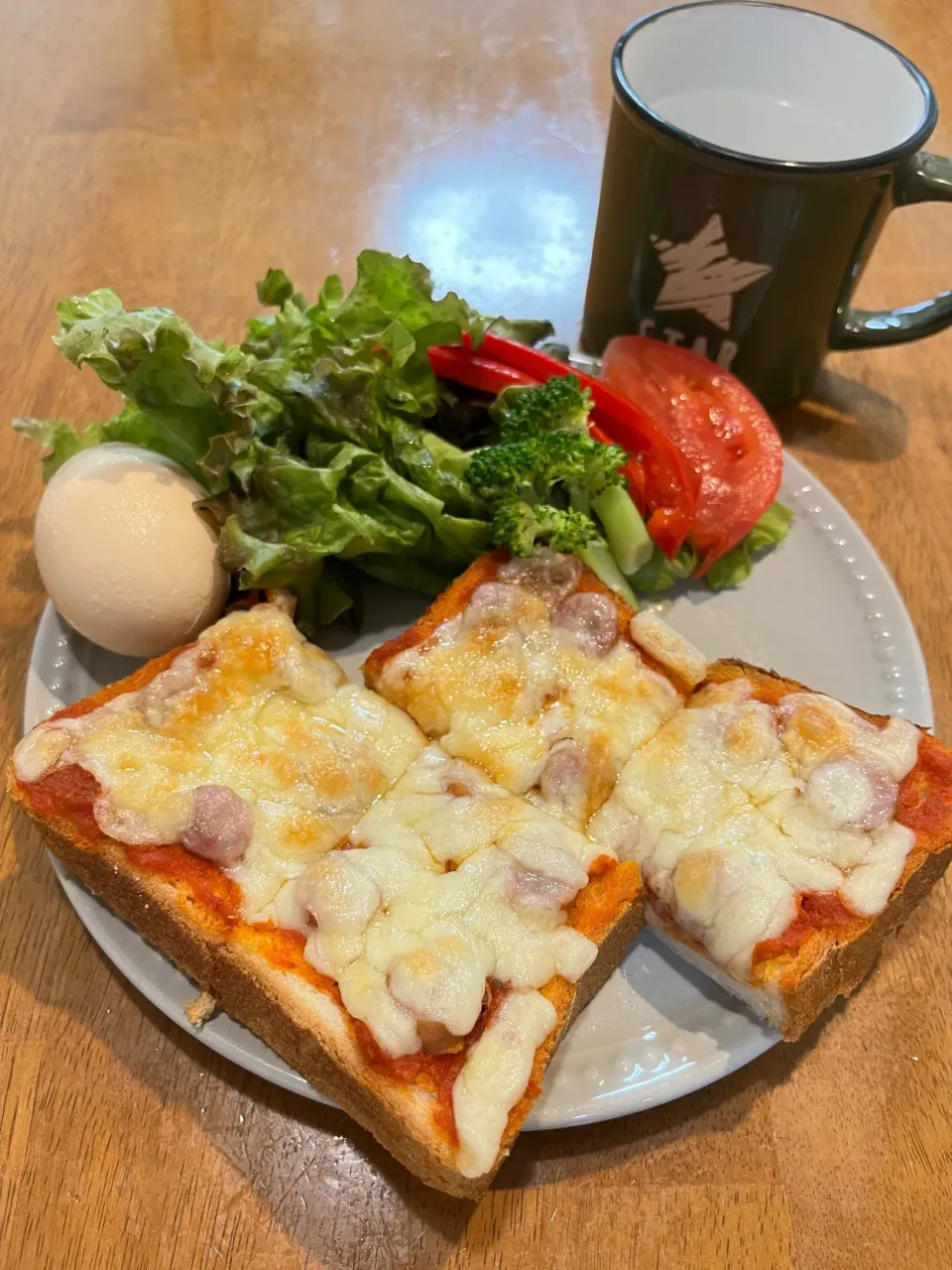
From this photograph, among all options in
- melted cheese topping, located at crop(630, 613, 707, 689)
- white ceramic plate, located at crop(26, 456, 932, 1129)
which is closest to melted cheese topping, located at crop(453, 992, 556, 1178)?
white ceramic plate, located at crop(26, 456, 932, 1129)

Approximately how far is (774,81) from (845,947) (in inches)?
98.9

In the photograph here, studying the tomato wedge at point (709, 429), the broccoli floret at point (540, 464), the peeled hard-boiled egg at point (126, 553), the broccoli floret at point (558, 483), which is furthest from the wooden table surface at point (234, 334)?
the broccoli floret at point (540, 464)

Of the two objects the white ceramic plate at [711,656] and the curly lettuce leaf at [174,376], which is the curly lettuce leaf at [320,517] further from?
the white ceramic plate at [711,656]

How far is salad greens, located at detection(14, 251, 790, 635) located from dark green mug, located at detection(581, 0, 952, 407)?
0.56 m

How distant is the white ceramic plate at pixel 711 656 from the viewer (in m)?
1.73

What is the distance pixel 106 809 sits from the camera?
1788 mm

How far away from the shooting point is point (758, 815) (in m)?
1.85

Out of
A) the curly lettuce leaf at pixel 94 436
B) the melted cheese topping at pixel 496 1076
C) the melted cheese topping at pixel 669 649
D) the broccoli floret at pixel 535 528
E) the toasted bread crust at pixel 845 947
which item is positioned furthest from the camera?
the curly lettuce leaf at pixel 94 436

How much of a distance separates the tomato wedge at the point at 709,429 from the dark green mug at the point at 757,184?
13 centimetres

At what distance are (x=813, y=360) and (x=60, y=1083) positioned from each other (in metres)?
2.75

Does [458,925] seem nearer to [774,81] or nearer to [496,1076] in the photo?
[496,1076]

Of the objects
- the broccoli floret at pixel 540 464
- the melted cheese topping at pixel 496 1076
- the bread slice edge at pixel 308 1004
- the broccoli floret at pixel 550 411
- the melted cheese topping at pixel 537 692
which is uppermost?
the broccoli floret at pixel 550 411

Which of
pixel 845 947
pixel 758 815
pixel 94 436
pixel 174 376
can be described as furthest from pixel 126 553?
pixel 845 947

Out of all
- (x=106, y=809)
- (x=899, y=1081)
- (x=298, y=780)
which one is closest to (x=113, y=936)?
(x=106, y=809)
